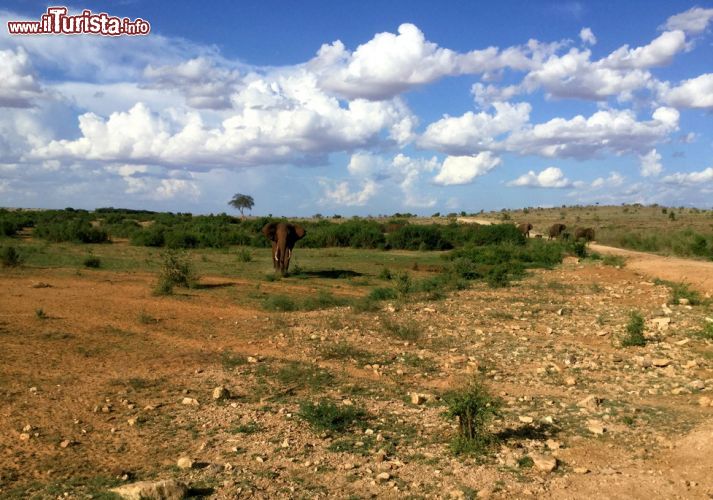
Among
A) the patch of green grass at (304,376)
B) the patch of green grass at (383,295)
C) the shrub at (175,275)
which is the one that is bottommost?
the patch of green grass at (304,376)

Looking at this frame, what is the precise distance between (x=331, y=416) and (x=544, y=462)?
2.20 metres

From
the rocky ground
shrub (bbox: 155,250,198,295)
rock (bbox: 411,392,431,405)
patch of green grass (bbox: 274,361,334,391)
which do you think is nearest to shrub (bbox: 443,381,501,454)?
the rocky ground

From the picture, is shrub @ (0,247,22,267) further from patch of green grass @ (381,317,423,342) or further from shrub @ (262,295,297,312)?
patch of green grass @ (381,317,423,342)

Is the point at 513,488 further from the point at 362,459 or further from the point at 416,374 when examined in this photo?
the point at 416,374

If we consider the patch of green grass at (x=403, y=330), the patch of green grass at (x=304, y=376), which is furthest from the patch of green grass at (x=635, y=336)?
the patch of green grass at (x=304, y=376)

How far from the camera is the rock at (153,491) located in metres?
4.62

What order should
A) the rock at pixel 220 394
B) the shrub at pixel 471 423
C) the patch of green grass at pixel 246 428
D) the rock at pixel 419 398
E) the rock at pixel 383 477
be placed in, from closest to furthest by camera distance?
the rock at pixel 383 477
the shrub at pixel 471 423
the patch of green grass at pixel 246 428
the rock at pixel 419 398
the rock at pixel 220 394

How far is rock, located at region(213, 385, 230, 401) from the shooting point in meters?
7.15

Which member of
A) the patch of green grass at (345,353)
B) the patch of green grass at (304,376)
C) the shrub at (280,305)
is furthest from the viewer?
the shrub at (280,305)

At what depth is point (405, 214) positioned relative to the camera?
70.2 meters

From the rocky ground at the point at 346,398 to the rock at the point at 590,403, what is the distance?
4 centimetres

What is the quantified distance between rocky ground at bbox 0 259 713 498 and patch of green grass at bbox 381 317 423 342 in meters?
0.03

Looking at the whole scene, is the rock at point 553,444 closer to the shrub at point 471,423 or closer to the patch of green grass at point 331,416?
the shrub at point 471,423

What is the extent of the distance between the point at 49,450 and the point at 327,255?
78.2ft
